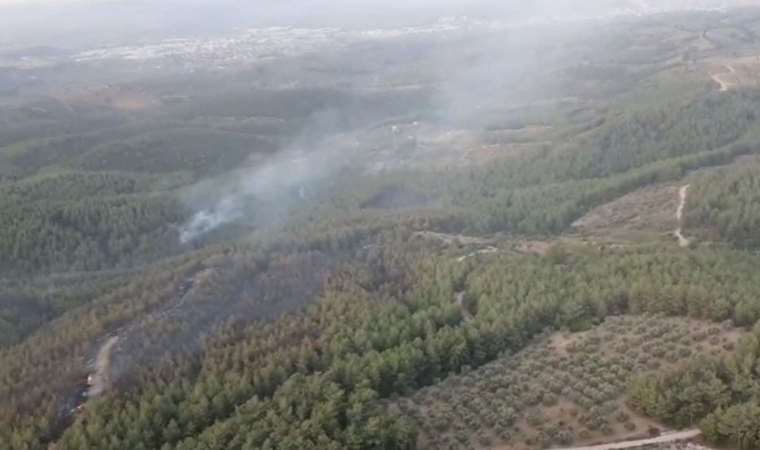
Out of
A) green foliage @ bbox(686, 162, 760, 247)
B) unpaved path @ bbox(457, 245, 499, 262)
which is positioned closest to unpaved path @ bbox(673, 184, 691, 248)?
green foliage @ bbox(686, 162, 760, 247)

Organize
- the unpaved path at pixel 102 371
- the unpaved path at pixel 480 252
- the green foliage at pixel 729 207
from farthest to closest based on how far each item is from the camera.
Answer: the green foliage at pixel 729 207 → the unpaved path at pixel 480 252 → the unpaved path at pixel 102 371

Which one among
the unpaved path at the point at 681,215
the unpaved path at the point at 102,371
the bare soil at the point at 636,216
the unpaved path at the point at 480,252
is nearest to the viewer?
the unpaved path at the point at 102,371

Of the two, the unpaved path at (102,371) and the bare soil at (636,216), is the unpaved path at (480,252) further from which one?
the unpaved path at (102,371)

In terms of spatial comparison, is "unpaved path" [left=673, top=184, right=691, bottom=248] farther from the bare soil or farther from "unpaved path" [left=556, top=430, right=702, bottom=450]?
"unpaved path" [left=556, top=430, right=702, bottom=450]

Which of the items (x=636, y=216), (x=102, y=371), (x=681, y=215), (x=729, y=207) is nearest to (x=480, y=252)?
(x=681, y=215)

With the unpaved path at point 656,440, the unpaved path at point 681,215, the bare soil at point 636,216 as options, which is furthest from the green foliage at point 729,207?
the unpaved path at point 656,440

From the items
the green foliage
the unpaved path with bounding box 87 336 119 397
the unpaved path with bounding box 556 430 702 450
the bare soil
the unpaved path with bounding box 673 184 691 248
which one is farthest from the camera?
the bare soil

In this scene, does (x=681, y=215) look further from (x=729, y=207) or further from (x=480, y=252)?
(x=480, y=252)

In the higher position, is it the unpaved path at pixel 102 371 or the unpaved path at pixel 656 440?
the unpaved path at pixel 656 440

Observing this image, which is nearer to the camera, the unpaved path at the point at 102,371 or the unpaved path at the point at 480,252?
the unpaved path at the point at 102,371
